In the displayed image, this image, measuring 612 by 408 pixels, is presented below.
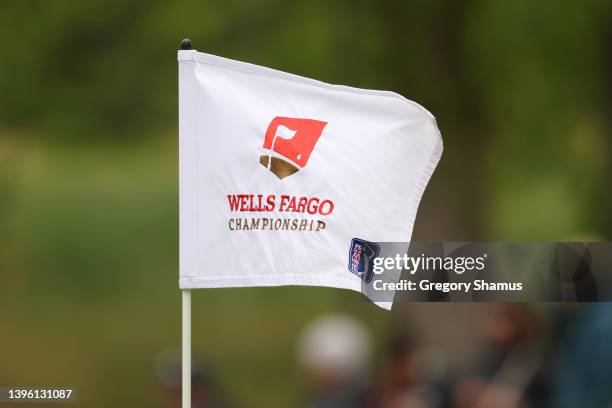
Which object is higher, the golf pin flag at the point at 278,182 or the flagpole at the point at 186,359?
the golf pin flag at the point at 278,182

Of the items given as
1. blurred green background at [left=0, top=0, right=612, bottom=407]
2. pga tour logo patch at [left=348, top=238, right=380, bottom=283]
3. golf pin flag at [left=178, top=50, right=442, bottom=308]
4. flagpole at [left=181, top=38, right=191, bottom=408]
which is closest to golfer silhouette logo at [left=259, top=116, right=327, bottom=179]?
golf pin flag at [left=178, top=50, right=442, bottom=308]

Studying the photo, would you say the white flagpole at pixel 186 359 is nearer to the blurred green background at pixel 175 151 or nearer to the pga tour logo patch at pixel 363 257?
the pga tour logo patch at pixel 363 257

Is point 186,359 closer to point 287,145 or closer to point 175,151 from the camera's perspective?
point 287,145

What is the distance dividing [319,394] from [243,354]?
13.1 ft

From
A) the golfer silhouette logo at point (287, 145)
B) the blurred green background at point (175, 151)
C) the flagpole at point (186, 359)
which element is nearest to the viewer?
the flagpole at point (186, 359)

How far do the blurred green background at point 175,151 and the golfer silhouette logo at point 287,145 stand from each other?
2154 millimetres

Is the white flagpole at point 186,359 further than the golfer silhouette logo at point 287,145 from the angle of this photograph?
No

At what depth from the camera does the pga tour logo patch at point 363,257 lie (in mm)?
3273

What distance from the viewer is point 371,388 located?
8.00 ft

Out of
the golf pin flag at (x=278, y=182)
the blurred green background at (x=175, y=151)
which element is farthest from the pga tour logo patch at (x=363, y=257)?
the blurred green background at (x=175, y=151)

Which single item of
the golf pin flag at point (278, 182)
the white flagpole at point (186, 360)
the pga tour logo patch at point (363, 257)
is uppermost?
the golf pin flag at point (278, 182)

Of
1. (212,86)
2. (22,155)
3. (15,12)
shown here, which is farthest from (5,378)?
(212,86)

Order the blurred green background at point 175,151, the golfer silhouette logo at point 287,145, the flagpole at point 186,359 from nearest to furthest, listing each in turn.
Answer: the flagpole at point 186,359 → the golfer silhouette logo at point 287,145 → the blurred green background at point 175,151

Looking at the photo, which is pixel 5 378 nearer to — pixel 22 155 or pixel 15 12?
pixel 22 155
